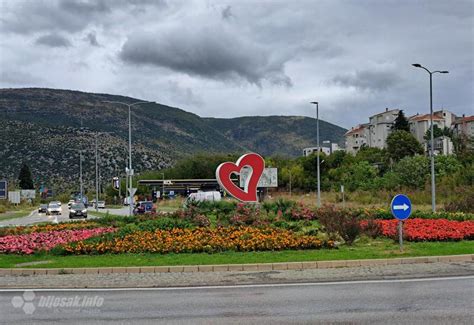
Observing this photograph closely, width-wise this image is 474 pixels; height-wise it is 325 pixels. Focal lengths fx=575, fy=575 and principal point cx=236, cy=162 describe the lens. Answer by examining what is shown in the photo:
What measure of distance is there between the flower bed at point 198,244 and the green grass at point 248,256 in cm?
46

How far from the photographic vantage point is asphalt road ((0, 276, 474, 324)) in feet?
30.7

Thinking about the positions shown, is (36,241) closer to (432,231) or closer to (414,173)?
(432,231)

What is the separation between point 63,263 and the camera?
1652cm

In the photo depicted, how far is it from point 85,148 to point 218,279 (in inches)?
4651

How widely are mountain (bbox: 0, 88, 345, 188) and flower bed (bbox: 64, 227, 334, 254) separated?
83226mm

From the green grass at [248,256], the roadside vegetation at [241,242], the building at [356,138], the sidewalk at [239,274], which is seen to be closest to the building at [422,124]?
the building at [356,138]

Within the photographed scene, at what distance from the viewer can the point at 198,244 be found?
723 inches

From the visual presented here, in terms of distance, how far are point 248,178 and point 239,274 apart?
19942mm

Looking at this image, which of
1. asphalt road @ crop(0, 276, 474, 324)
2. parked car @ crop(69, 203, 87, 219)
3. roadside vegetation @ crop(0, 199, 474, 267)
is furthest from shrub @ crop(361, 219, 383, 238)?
parked car @ crop(69, 203, 87, 219)

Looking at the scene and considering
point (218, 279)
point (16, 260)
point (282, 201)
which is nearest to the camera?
point (218, 279)

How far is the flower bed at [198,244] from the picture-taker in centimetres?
1822

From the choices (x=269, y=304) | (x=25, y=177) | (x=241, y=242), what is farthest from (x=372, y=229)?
(x=25, y=177)

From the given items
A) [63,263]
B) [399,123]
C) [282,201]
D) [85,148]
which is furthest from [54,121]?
[63,263]

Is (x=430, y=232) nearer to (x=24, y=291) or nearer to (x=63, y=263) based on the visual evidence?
(x=63, y=263)
